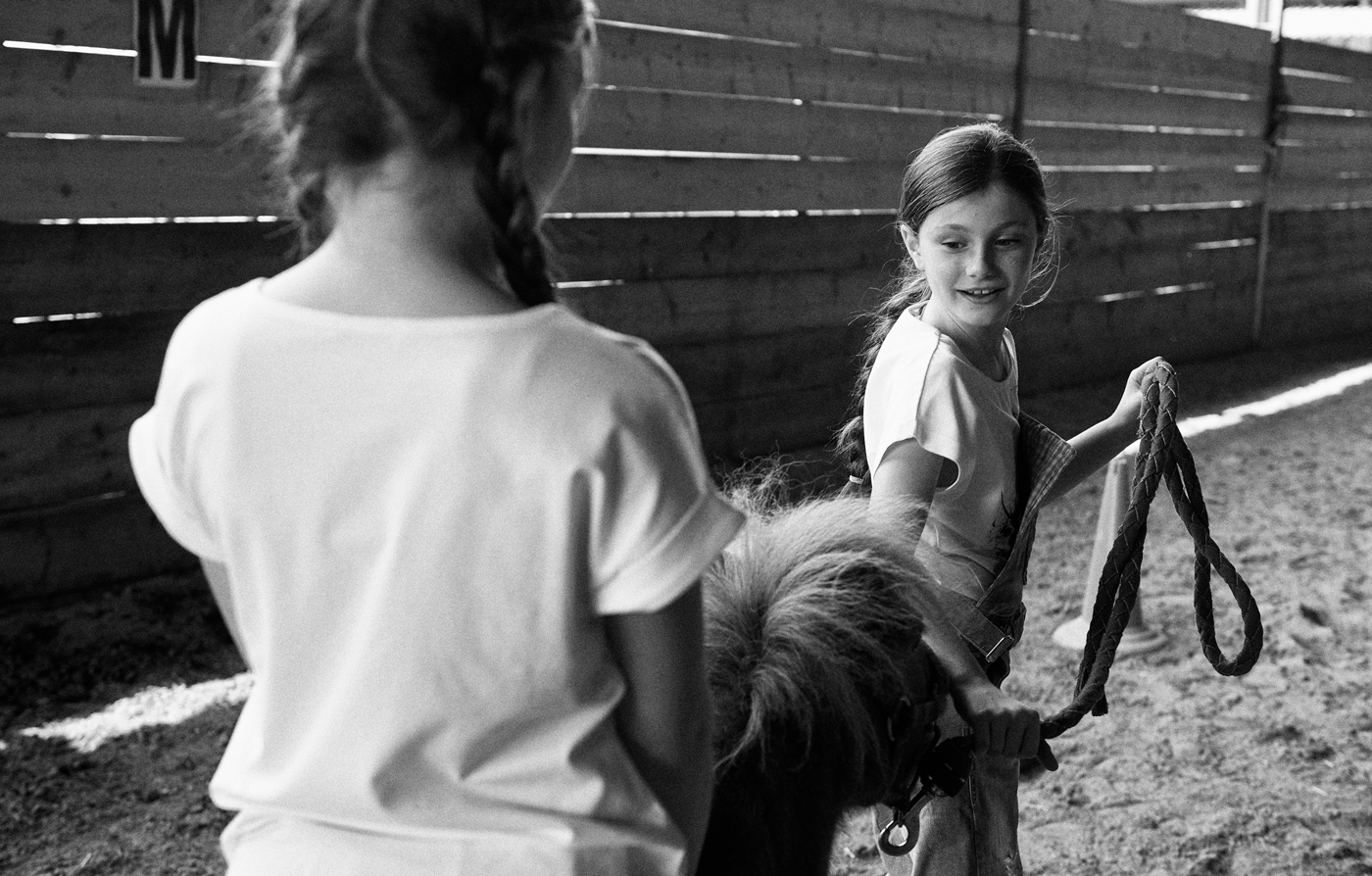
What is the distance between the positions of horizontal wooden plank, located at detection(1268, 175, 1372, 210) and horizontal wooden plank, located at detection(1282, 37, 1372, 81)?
739 millimetres

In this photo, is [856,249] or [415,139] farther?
[856,249]

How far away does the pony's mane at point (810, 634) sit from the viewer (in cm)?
122

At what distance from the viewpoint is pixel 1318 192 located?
9.43 m

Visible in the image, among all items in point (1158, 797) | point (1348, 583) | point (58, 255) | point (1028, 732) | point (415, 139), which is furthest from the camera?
point (1348, 583)

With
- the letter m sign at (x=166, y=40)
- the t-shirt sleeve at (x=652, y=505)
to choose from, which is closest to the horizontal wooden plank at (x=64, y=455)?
the letter m sign at (x=166, y=40)

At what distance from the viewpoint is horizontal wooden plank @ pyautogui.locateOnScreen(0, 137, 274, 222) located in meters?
3.42

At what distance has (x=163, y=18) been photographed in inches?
142

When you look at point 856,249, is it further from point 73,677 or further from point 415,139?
point 415,139

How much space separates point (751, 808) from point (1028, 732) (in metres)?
0.38

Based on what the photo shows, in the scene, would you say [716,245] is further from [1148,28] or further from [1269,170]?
[1269,170]

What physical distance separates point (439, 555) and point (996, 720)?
80cm

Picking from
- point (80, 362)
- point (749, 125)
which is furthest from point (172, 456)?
point (749, 125)

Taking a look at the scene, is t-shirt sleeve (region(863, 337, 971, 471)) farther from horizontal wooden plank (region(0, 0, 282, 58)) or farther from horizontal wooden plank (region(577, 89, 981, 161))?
horizontal wooden plank (region(577, 89, 981, 161))

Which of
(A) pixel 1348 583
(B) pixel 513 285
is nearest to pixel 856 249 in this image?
(A) pixel 1348 583
